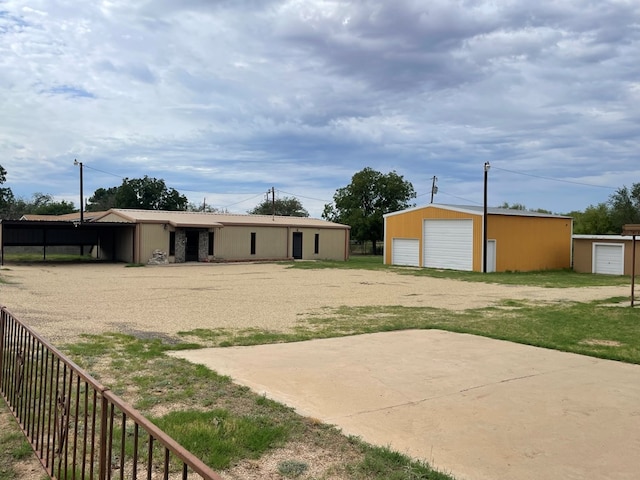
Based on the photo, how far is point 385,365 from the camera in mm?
7117

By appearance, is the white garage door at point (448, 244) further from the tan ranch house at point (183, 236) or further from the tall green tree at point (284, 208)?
the tall green tree at point (284, 208)

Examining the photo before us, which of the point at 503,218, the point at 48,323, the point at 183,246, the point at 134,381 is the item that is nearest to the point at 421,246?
the point at 503,218

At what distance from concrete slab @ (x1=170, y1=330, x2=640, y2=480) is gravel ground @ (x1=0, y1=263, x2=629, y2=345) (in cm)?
289

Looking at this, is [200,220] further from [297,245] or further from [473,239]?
[473,239]

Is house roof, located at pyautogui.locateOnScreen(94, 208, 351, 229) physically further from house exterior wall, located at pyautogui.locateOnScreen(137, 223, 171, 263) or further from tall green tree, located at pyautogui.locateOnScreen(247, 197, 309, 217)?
tall green tree, located at pyautogui.locateOnScreen(247, 197, 309, 217)

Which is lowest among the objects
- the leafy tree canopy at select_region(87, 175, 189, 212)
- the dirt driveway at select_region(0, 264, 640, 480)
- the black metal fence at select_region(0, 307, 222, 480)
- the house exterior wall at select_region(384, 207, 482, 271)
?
the dirt driveway at select_region(0, 264, 640, 480)

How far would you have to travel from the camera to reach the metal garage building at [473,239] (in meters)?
30.6

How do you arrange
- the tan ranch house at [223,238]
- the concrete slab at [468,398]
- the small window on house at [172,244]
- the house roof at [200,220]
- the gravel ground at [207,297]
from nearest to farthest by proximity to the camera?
the concrete slab at [468,398], the gravel ground at [207,297], the tan ranch house at [223,238], the house roof at [200,220], the small window on house at [172,244]

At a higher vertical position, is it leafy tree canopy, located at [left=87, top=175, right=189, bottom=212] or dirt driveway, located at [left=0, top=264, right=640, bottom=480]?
leafy tree canopy, located at [left=87, top=175, right=189, bottom=212]

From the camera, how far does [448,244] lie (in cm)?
3189

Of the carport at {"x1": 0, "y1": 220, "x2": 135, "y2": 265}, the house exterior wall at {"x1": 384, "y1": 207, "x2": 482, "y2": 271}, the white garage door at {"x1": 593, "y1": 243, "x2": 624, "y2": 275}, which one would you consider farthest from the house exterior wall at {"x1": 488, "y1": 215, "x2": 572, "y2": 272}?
the carport at {"x1": 0, "y1": 220, "x2": 135, "y2": 265}

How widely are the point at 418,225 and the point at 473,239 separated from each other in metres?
4.21

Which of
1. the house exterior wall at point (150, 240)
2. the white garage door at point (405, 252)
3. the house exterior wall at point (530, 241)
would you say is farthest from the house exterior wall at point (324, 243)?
the house exterior wall at point (530, 241)

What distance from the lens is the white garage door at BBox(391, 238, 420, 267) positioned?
34.0m
